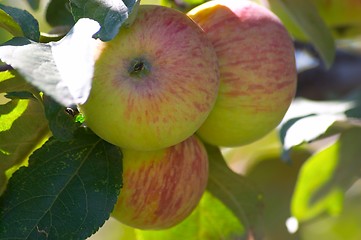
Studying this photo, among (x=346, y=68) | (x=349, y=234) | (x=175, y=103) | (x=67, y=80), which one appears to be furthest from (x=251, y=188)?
(x=349, y=234)

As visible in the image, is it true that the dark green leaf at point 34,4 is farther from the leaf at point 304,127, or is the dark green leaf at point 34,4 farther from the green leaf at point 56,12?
the leaf at point 304,127

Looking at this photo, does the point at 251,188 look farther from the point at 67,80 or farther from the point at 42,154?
the point at 67,80

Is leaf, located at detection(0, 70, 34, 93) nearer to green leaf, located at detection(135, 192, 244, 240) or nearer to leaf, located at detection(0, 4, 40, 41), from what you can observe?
leaf, located at detection(0, 4, 40, 41)

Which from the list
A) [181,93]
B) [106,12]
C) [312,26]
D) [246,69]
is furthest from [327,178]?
[106,12]

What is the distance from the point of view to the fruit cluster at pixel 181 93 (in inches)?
36.4

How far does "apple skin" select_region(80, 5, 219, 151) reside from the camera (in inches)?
36.1

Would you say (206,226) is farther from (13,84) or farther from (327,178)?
(13,84)

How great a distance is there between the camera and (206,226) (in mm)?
1350

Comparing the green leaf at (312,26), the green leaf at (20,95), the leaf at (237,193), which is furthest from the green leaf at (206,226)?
the green leaf at (20,95)

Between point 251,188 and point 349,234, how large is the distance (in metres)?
1.06

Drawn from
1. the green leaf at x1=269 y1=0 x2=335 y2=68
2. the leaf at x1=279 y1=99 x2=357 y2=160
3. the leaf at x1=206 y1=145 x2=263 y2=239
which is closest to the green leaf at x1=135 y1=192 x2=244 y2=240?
the leaf at x1=206 y1=145 x2=263 y2=239

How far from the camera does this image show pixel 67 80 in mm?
764

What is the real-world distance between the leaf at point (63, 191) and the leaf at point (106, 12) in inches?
7.1

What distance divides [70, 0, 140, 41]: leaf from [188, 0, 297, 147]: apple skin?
182 mm
